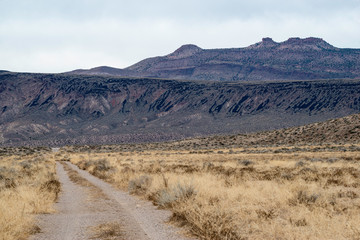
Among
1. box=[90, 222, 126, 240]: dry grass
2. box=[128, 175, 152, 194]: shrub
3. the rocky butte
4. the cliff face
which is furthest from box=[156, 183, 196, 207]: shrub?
the cliff face

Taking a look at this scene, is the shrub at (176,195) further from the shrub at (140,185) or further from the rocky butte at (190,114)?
the rocky butte at (190,114)

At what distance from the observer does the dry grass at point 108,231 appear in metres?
8.25

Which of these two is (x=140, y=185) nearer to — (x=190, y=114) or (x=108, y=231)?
(x=108, y=231)

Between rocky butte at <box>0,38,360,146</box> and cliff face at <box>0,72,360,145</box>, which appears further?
cliff face at <box>0,72,360,145</box>

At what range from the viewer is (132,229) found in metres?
9.02

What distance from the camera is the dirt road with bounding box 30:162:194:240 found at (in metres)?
8.48

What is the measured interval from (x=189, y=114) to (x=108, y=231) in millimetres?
161510

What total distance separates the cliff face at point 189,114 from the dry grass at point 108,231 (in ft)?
393

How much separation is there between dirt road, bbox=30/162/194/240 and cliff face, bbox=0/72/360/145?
115910mm

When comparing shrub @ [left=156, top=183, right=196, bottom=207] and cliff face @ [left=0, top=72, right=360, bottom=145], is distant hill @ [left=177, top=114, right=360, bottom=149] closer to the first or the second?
cliff face @ [left=0, top=72, right=360, bottom=145]

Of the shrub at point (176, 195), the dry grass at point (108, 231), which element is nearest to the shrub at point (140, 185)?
the shrub at point (176, 195)

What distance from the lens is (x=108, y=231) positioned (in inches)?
341

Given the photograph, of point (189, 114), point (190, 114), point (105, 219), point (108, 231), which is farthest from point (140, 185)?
point (189, 114)

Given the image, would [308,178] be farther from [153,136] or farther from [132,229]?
[153,136]
